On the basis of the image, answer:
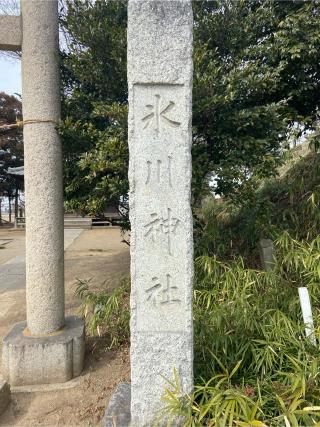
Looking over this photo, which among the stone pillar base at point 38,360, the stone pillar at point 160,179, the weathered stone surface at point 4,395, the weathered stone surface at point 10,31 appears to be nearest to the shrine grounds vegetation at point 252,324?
the stone pillar at point 160,179

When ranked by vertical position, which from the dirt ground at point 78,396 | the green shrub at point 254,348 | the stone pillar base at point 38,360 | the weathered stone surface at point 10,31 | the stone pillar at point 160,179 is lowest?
the dirt ground at point 78,396

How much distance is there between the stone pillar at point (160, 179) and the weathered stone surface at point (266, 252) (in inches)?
77.2

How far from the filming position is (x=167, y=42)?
6.37 feet

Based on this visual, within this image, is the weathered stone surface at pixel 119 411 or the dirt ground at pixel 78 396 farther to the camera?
the dirt ground at pixel 78 396

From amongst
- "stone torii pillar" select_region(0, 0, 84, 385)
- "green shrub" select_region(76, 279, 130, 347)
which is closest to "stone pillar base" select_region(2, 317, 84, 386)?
"stone torii pillar" select_region(0, 0, 84, 385)

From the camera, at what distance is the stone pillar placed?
1.94 m

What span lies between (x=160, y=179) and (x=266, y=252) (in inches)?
90.4

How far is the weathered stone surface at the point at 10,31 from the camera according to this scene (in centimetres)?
302

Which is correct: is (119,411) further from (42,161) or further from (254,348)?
(42,161)

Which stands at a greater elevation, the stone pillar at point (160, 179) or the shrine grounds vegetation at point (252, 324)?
the stone pillar at point (160, 179)

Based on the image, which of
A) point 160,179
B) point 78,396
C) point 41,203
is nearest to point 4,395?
point 78,396

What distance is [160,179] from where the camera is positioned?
197cm

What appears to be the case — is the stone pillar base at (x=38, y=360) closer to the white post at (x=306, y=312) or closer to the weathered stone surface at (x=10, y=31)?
the white post at (x=306, y=312)

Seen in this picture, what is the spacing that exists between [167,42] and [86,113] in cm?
188
